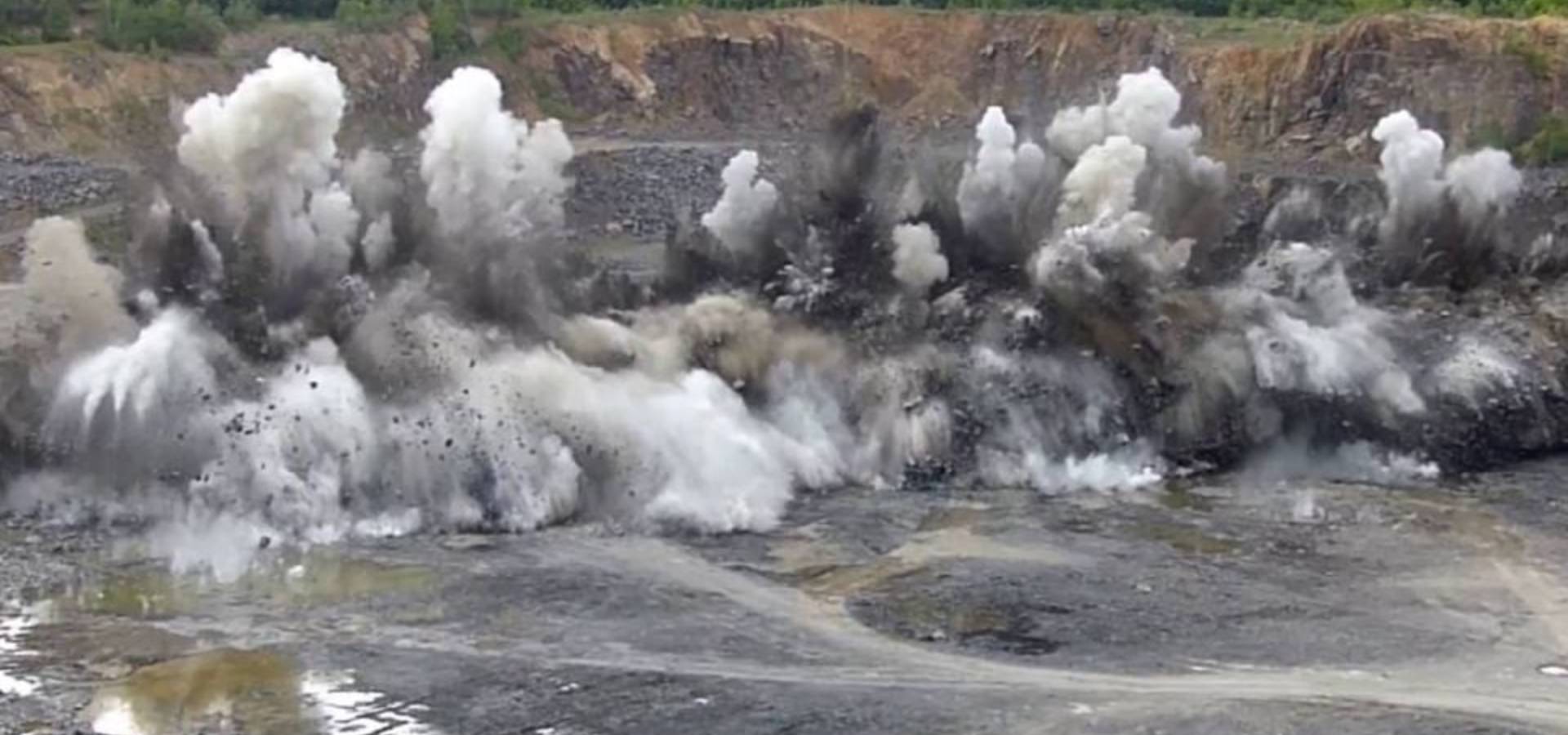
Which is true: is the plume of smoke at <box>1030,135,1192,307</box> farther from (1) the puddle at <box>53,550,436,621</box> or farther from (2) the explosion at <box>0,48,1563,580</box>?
(1) the puddle at <box>53,550,436,621</box>

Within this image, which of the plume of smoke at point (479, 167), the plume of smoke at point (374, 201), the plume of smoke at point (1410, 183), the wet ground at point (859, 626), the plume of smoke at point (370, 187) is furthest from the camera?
the plume of smoke at point (1410, 183)

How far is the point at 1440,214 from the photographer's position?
48.6 metres

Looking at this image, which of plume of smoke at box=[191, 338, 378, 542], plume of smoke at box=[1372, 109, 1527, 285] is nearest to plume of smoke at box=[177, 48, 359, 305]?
plume of smoke at box=[191, 338, 378, 542]

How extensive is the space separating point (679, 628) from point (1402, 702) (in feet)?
32.1

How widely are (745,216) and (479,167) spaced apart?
20.1ft

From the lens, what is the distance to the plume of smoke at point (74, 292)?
3828 cm

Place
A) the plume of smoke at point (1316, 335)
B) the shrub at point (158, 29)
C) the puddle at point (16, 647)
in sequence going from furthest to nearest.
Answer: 1. the shrub at point (158, 29)
2. the plume of smoke at point (1316, 335)
3. the puddle at point (16, 647)

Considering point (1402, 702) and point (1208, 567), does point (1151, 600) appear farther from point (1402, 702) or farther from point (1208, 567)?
point (1402, 702)

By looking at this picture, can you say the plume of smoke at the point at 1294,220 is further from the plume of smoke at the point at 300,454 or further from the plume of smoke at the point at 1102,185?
the plume of smoke at the point at 300,454

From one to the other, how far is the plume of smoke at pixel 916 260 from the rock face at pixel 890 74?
24.6 m

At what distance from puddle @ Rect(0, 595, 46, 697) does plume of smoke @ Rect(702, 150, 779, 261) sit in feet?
56.0

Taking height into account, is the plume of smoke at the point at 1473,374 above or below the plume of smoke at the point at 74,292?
below

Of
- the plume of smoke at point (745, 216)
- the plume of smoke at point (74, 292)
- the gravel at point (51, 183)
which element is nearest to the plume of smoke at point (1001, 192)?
the plume of smoke at point (745, 216)

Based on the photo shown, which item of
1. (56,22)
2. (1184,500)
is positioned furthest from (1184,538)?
(56,22)
